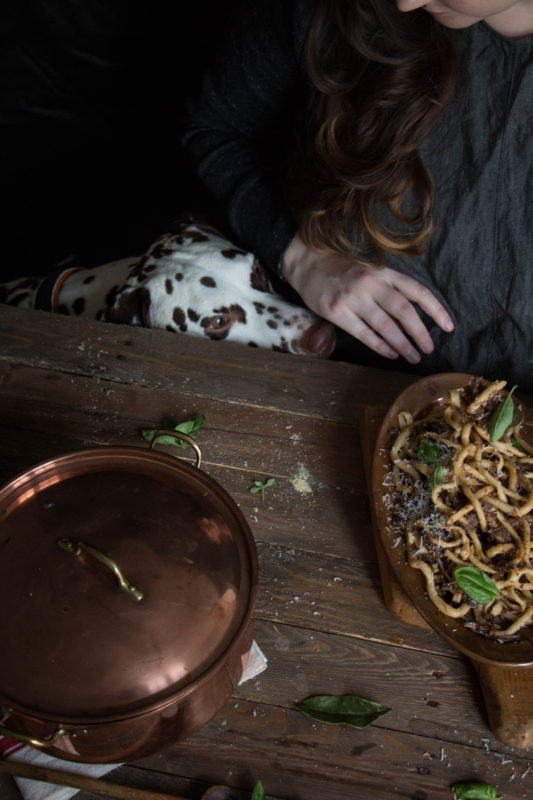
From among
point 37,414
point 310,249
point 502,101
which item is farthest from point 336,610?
point 502,101

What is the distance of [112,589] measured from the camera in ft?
2.10

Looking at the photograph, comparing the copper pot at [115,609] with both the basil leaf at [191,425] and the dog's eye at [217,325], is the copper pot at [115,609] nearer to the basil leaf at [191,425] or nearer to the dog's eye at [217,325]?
the basil leaf at [191,425]

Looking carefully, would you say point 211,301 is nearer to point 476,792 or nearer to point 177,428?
point 177,428

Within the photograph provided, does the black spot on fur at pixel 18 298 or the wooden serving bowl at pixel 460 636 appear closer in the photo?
the wooden serving bowl at pixel 460 636

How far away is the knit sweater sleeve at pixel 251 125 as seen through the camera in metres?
1.16

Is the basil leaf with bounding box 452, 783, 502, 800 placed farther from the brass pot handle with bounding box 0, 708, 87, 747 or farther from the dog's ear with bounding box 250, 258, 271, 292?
the dog's ear with bounding box 250, 258, 271, 292

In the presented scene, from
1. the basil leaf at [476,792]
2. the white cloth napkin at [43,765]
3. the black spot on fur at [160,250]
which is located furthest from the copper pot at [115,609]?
the black spot on fur at [160,250]

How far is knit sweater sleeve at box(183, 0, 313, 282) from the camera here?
1.16m

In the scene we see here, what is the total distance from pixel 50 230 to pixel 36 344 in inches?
40.5

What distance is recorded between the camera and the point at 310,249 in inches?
50.5

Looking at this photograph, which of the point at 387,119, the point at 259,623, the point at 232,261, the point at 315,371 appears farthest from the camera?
the point at 232,261

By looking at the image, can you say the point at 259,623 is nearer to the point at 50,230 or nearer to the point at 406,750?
the point at 406,750

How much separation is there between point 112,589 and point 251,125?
3.59ft

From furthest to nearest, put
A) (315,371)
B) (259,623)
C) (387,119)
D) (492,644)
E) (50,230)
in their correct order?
1. (50,230)
2. (315,371)
3. (387,119)
4. (259,623)
5. (492,644)
